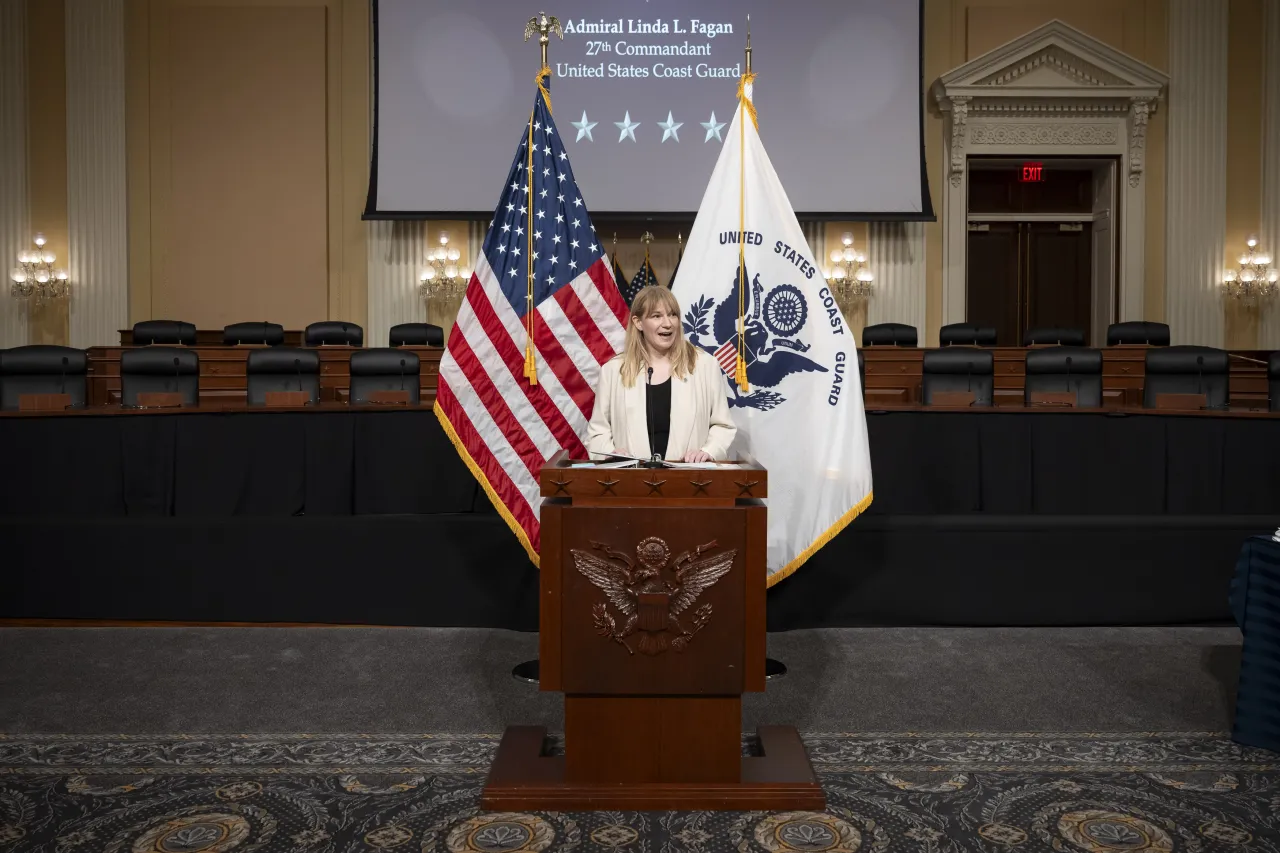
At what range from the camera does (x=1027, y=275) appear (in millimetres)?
12664

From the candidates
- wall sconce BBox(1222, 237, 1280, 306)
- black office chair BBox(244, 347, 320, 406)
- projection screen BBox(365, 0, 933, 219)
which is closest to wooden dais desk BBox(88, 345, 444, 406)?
black office chair BBox(244, 347, 320, 406)

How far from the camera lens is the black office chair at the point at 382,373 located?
23.4 feet

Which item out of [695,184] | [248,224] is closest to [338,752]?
[695,184]

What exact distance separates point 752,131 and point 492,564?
219 cm

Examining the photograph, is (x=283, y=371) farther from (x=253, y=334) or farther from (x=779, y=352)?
(x=779, y=352)

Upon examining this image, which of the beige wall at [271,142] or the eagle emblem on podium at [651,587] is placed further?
the beige wall at [271,142]

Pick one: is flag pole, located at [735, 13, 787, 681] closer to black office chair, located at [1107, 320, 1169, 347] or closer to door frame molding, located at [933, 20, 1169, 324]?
black office chair, located at [1107, 320, 1169, 347]

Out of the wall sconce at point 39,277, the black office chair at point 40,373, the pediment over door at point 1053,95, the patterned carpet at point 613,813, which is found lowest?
the patterned carpet at point 613,813

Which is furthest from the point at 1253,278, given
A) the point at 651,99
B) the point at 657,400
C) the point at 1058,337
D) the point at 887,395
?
the point at 657,400

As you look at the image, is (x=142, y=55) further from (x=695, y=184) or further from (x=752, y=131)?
(x=752, y=131)

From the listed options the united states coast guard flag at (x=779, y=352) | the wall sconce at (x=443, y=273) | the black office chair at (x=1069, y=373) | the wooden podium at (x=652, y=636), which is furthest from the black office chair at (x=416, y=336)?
the wooden podium at (x=652, y=636)

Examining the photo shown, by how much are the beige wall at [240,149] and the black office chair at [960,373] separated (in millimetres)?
7715

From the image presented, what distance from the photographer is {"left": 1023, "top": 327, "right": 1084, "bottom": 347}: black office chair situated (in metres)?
9.66

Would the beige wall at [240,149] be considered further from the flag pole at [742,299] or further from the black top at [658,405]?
the black top at [658,405]
